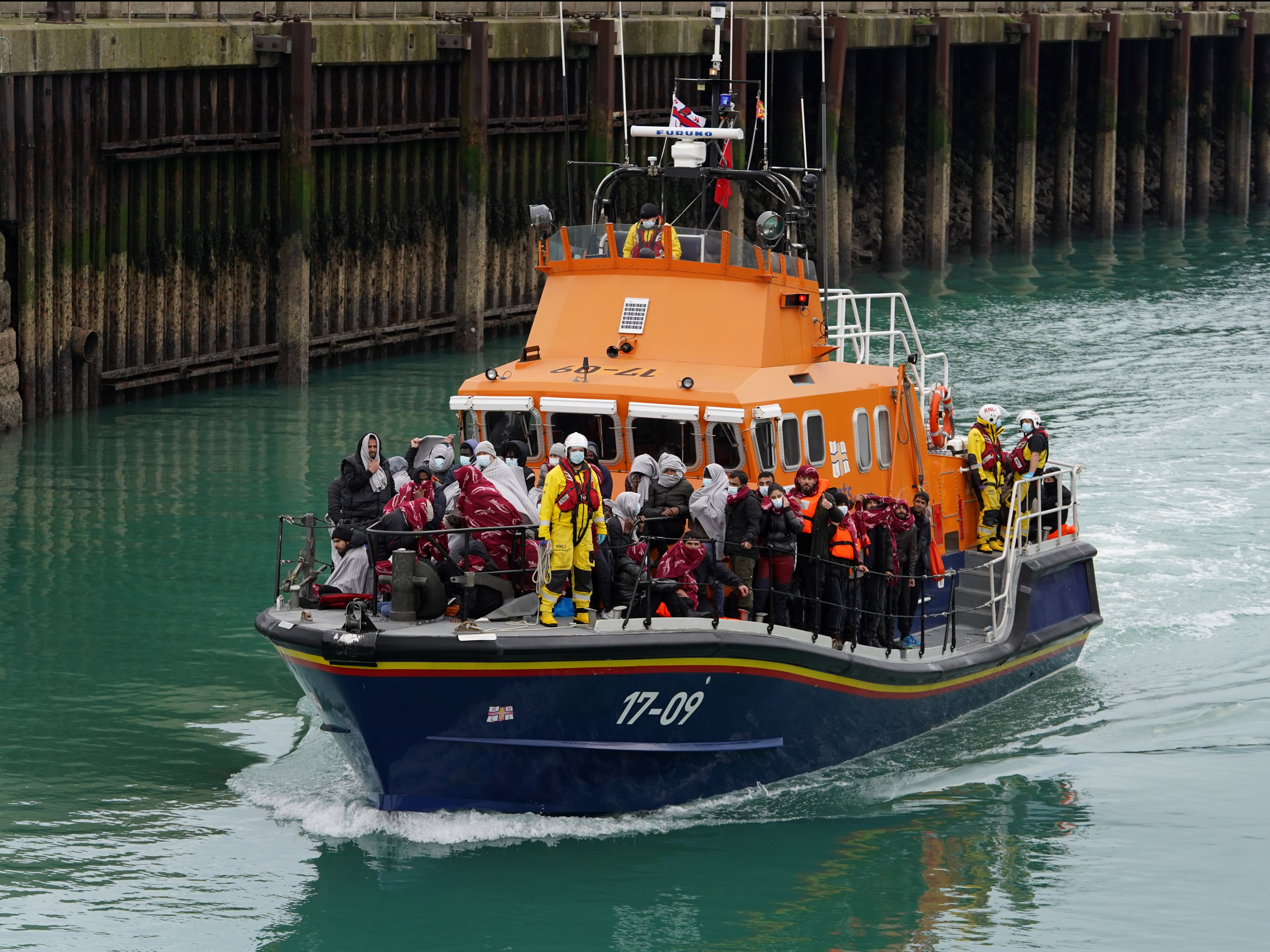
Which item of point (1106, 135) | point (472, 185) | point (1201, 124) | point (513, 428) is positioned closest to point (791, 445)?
point (513, 428)

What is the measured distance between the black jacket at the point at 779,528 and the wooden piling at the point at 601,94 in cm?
1727

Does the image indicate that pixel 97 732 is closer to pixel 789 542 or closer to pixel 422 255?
pixel 789 542

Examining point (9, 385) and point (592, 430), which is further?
point (9, 385)

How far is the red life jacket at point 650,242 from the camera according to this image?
1373cm

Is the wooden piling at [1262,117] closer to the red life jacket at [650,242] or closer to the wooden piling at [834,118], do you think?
the wooden piling at [834,118]

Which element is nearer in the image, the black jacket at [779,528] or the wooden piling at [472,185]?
the black jacket at [779,528]

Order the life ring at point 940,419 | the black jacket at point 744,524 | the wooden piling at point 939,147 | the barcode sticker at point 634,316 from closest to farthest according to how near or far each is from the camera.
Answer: the black jacket at point 744,524, the barcode sticker at point 634,316, the life ring at point 940,419, the wooden piling at point 939,147

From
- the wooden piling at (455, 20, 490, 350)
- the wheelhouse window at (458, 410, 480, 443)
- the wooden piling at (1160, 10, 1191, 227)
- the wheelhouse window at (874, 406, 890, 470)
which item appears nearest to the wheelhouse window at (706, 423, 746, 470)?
the wheelhouse window at (874, 406, 890, 470)

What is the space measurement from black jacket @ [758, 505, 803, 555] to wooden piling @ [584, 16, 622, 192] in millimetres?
17274

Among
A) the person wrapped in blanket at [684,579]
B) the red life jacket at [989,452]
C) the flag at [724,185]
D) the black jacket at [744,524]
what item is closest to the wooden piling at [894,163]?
the red life jacket at [989,452]

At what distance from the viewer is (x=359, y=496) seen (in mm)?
12672

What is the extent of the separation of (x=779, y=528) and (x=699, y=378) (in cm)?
140

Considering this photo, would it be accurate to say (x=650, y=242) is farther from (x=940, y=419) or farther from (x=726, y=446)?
(x=940, y=419)

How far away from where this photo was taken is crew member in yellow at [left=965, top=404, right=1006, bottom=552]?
1500 centimetres
